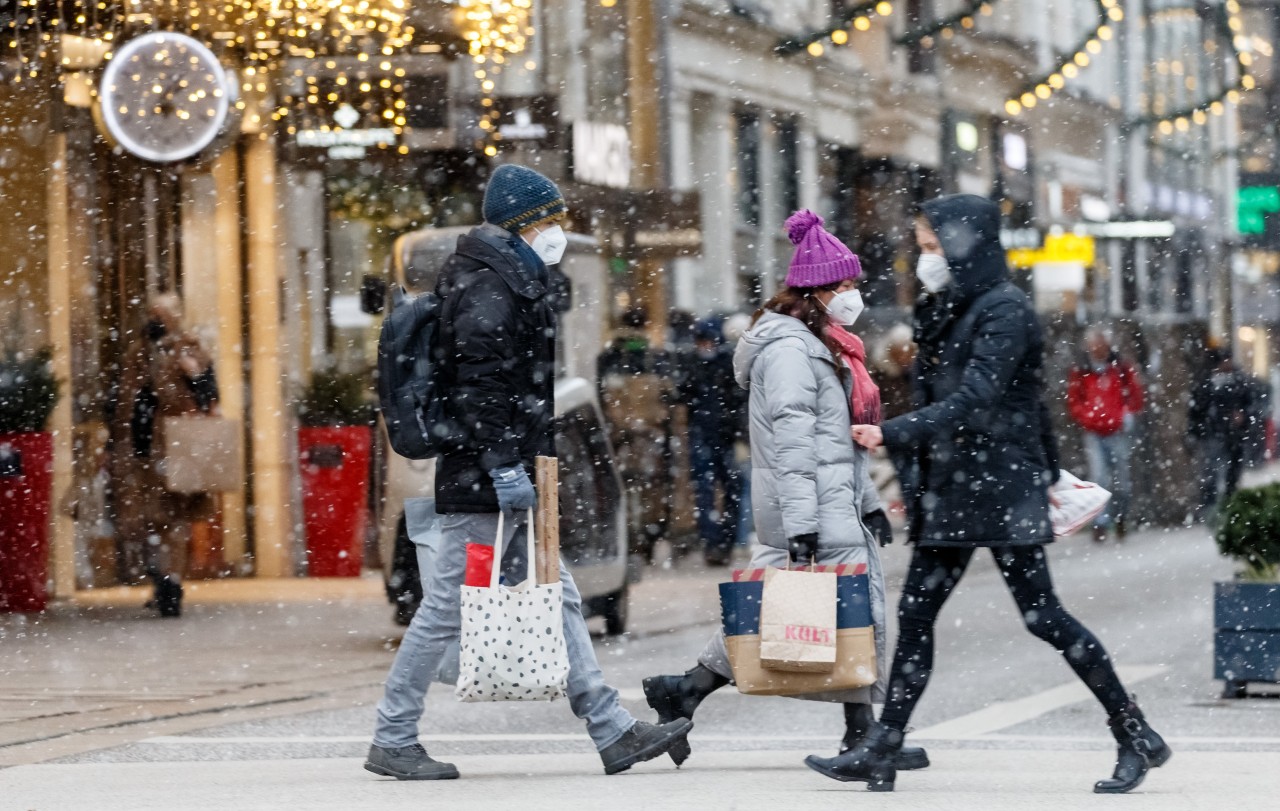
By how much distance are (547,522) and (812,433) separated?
80 centimetres

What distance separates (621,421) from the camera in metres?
17.3

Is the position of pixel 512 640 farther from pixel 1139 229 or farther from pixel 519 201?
pixel 1139 229

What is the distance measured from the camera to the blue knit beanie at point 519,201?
269 inches

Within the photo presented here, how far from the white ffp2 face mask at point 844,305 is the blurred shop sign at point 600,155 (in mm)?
10306

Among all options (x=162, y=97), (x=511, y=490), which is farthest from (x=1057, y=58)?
(x=511, y=490)

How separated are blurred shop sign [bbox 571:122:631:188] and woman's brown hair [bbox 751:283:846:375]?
33.8 ft

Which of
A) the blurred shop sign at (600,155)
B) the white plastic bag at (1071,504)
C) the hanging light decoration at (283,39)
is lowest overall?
the white plastic bag at (1071,504)

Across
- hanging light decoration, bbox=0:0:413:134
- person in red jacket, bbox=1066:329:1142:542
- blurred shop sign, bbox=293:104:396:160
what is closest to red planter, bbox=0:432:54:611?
hanging light decoration, bbox=0:0:413:134

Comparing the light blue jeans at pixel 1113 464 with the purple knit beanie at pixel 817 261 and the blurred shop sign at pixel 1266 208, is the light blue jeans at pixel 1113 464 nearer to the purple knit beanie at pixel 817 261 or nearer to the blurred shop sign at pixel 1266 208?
the blurred shop sign at pixel 1266 208

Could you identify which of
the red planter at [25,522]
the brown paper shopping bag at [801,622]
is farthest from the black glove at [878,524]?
the red planter at [25,522]

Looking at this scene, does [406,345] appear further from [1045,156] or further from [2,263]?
[1045,156]

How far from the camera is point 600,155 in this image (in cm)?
1791

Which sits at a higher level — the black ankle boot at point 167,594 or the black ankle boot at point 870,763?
the black ankle boot at point 870,763

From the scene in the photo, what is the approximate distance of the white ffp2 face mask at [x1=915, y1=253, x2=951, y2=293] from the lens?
22.2 ft
